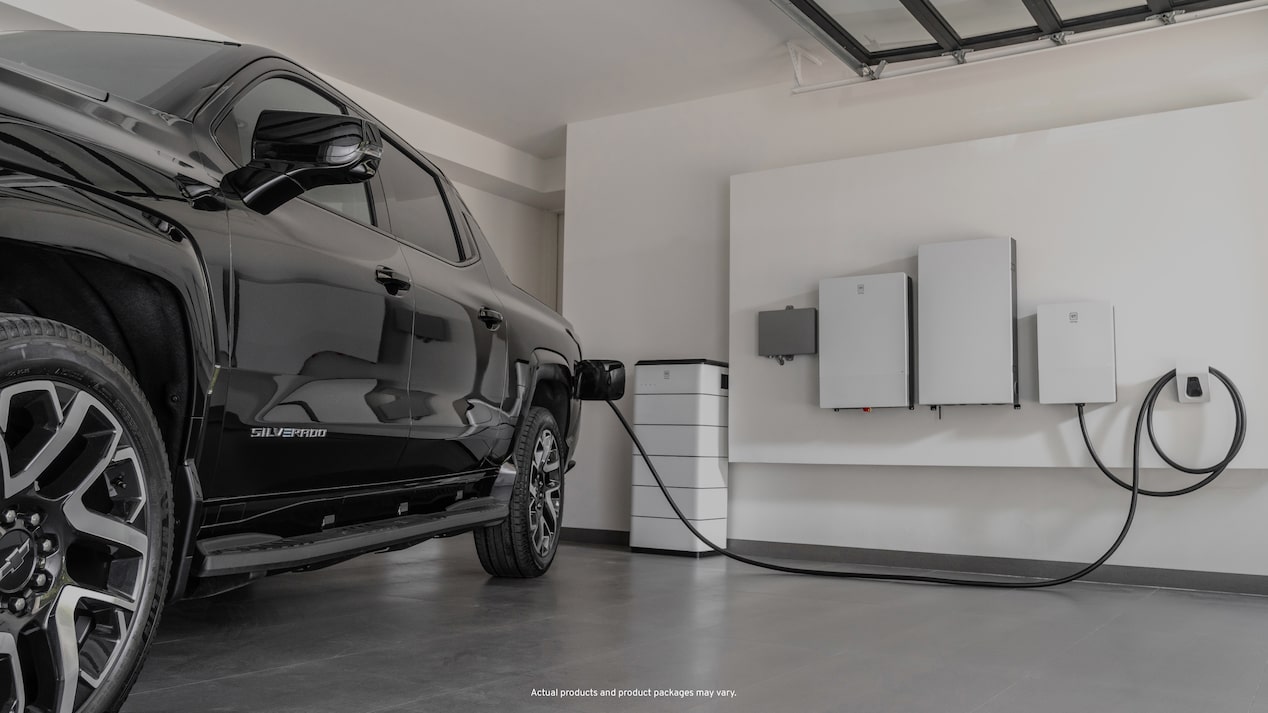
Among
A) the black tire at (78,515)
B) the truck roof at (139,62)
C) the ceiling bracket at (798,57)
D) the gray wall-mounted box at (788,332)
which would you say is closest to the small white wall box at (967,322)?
the gray wall-mounted box at (788,332)

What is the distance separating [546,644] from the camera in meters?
2.74

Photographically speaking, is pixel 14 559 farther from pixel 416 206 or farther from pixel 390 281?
pixel 416 206

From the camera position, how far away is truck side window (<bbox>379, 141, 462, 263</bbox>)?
2.85m

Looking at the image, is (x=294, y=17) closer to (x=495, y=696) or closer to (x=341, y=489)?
(x=341, y=489)

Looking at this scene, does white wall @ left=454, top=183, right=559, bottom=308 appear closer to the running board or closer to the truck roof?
the running board

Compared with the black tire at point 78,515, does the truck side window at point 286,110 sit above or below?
above

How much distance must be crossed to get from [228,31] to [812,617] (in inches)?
186

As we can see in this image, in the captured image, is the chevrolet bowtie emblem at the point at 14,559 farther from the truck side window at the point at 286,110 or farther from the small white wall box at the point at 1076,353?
the small white wall box at the point at 1076,353

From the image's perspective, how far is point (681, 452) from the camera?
5738 millimetres

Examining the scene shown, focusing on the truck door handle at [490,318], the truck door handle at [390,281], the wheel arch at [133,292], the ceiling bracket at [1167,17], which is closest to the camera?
the wheel arch at [133,292]

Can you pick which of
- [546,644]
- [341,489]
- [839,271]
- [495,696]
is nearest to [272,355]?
[341,489]

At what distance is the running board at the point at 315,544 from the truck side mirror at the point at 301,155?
0.69 metres

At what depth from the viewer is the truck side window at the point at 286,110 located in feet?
6.88

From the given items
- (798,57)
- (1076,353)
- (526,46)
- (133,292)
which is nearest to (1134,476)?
(1076,353)
